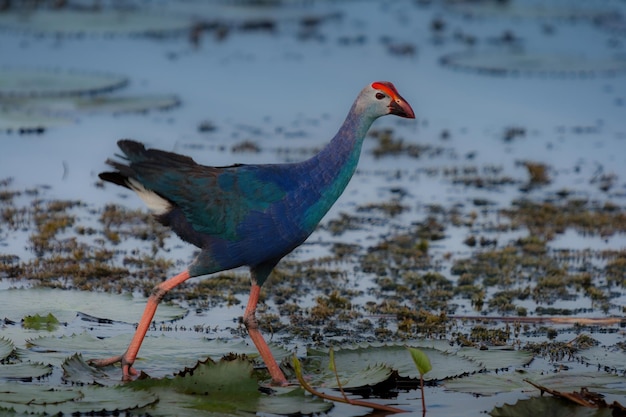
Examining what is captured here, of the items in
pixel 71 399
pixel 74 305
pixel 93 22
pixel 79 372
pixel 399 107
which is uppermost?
pixel 93 22

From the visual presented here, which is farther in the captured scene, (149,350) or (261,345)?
(149,350)

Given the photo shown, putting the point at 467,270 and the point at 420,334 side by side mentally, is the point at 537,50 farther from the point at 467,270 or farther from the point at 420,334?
the point at 420,334

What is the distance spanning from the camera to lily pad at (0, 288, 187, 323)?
7387 mm

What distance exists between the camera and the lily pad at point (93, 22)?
18625 millimetres

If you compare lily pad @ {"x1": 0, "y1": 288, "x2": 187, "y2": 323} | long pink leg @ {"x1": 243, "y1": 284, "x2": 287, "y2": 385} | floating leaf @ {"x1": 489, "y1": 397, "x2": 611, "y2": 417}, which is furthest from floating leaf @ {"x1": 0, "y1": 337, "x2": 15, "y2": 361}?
floating leaf @ {"x1": 489, "y1": 397, "x2": 611, "y2": 417}

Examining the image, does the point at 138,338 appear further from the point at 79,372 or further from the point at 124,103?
the point at 124,103

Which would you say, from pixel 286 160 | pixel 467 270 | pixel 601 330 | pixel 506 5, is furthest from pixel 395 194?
pixel 506 5

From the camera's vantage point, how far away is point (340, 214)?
10570 mm

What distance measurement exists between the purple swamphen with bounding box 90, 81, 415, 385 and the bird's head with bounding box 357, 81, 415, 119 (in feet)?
0.45

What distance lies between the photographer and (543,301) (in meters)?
8.34

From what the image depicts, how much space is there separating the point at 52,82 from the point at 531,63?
255 inches

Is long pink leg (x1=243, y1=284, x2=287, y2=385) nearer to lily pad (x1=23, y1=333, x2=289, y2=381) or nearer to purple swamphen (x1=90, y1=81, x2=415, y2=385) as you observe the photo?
purple swamphen (x1=90, y1=81, x2=415, y2=385)

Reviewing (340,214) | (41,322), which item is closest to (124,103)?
(340,214)

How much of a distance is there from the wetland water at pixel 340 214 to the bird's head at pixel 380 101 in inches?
49.3
